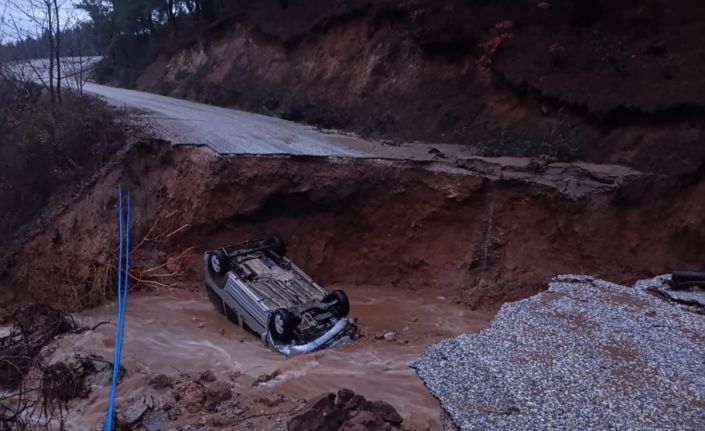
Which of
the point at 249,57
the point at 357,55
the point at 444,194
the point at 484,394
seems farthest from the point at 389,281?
the point at 249,57

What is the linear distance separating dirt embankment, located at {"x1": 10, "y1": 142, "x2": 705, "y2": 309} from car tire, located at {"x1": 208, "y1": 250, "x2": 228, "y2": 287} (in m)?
1.60

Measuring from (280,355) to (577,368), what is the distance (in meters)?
3.26

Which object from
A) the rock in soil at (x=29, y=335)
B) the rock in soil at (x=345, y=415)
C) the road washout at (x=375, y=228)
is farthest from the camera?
the road washout at (x=375, y=228)

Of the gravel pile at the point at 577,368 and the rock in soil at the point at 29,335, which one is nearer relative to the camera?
the gravel pile at the point at 577,368

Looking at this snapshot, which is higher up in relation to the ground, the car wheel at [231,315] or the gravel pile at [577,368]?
the gravel pile at [577,368]

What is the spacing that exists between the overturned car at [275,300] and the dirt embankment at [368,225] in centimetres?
161

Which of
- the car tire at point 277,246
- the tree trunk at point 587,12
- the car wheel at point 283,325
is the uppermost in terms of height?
the tree trunk at point 587,12

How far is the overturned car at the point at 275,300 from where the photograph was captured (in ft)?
25.0

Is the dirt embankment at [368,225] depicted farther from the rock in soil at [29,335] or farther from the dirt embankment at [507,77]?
the dirt embankment at [507,77]

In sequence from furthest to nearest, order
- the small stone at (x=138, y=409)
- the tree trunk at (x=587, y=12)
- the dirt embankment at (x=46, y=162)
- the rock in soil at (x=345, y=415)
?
the tree trunk at (x=587, y=12)
the dirt embankment at (x=46, y=162)
the small stone at (x=138, y=409)
the rock in soil at (x=345, y=415)

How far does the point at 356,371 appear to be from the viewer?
6.90 m

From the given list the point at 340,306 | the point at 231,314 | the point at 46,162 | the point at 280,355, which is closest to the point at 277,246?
the point at 231,314

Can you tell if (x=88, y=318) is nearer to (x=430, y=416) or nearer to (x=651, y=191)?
(x=430, y=416)

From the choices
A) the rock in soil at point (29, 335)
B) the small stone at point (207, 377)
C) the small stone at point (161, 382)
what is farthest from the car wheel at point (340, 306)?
the rock in soil at point (29, 335)
